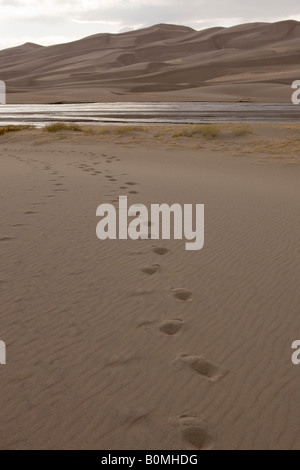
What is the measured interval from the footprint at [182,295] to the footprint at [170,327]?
1.35ft

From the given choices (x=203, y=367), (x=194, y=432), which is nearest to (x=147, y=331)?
(x=203, y=367)

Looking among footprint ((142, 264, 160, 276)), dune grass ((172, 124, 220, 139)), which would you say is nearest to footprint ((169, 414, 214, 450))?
footprint ((142, 264, 160, 276))

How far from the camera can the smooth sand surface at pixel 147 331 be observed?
2.49 metres

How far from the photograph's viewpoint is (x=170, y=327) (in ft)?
11.4

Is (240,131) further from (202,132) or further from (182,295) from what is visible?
(182,295)

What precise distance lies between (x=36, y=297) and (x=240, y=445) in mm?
2238

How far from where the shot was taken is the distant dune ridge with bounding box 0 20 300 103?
52.5m

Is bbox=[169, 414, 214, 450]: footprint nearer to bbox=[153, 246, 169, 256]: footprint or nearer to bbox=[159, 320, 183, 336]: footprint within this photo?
bbox=[159, 320, 183, 336]: footprint

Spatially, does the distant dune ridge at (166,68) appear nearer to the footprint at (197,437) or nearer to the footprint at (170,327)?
the footprint at (170,327)

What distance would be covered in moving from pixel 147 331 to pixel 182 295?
0.73 metres

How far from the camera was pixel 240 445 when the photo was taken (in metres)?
2.38

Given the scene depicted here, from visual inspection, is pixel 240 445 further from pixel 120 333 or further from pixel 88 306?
pixel 88 306

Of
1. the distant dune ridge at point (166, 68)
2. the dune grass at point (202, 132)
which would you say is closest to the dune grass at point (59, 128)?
the dune grass at point (202, 132)

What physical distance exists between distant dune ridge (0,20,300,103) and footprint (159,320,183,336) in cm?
4473
